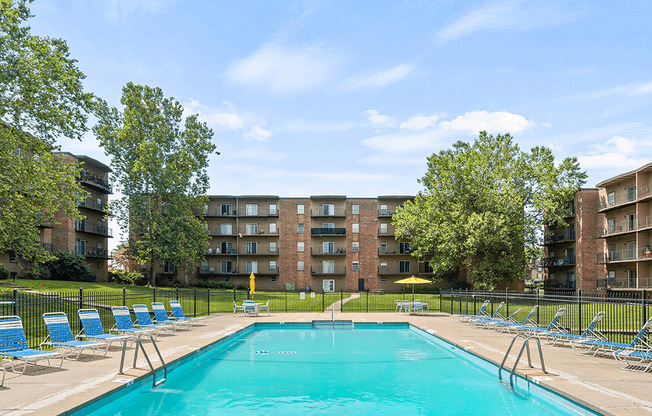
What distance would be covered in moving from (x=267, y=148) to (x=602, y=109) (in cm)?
1694

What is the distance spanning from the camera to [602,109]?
775 inches

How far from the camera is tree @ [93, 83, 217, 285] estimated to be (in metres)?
41.5

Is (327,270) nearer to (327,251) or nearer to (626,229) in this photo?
(327,251)

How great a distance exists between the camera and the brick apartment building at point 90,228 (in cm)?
4441

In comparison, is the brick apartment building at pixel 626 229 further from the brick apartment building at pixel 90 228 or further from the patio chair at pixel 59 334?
the brick apartment building at pixel 90 228

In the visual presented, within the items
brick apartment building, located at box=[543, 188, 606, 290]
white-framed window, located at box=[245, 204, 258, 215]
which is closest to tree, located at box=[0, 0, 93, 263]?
white-framed window, located at box=[245, 204, 258, 215]

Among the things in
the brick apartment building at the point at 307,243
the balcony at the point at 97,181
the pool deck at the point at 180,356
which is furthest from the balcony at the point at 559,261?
the balcony at the point at 97,181

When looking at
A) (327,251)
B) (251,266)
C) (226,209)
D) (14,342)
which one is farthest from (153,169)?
(14,342)

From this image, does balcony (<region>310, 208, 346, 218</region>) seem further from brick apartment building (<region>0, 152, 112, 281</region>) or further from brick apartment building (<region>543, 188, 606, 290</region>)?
brick apartment building (<region>543, 188, 606, 290</region>)

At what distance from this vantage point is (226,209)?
196 feet

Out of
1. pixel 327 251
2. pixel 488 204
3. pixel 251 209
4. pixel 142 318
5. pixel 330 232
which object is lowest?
pixel 142 318

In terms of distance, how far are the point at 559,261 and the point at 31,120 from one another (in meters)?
48.6

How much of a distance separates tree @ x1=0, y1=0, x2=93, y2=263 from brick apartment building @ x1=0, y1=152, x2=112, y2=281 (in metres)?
23.4

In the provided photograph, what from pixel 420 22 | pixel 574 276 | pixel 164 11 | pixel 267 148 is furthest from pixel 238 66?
pixel 574 276
